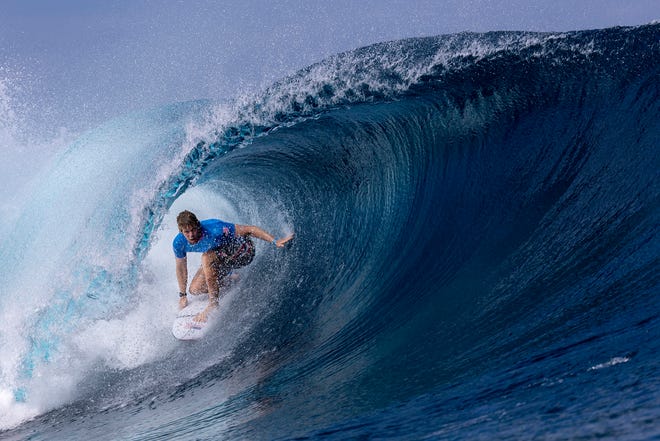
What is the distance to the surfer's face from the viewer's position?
219 inches

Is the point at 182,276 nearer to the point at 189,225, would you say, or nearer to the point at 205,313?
the point at 205,313

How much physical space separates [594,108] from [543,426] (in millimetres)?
5612

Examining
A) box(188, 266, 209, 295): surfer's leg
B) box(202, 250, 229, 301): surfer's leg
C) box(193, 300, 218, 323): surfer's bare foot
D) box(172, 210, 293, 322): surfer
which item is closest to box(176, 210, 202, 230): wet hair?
box(172, 210, 293, 322): surfer

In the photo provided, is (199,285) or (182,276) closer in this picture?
(182,276)

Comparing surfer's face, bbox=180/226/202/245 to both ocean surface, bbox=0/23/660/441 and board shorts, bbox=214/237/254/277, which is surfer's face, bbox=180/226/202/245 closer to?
board shorts, bbox=214/237/254/277

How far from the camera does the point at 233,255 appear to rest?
647 cm

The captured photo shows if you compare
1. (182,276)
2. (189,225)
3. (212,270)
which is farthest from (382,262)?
(189,225)

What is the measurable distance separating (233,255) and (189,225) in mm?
1019

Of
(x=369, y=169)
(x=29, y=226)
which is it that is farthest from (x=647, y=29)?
(x=29, y=226)

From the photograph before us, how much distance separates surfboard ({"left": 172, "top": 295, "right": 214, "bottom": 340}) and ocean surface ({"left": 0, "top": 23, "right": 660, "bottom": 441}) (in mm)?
130

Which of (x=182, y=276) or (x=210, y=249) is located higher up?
(x=210, y=249)

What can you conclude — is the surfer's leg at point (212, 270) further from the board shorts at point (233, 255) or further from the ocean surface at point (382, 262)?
the ocean surface at point (382, 262)

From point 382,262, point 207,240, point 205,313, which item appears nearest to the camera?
point 207,240

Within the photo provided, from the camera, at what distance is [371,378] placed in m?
4.05
